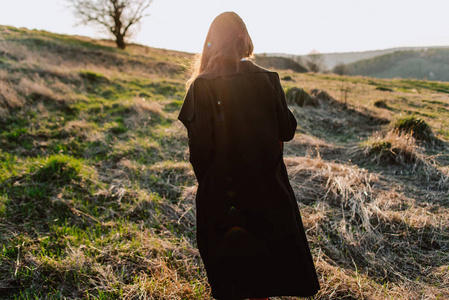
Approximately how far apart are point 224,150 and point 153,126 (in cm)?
556

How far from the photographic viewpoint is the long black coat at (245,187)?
1.45 metres

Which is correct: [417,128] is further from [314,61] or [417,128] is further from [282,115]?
[314,61]

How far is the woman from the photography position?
1.45m

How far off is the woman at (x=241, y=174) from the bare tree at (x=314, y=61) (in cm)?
3882

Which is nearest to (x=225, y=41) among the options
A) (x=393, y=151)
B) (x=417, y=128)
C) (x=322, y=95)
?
(x=393, y=151)

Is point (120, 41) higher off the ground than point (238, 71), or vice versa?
point (120, 41)

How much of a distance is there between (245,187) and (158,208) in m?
2.23

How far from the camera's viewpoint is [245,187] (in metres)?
1.51

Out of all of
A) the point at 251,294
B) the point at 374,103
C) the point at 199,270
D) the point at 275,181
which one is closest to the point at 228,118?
the point at 275,181

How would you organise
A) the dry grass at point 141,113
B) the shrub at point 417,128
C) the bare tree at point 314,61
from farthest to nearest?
1. the bare tree at point 314,61
2. the dry grass at point 141,113
3. the shrub at point 417,128

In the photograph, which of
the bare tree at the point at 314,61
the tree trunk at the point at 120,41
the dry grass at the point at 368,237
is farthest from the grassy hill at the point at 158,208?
the bare tree at the point at 314,61

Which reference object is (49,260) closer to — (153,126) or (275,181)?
(275,181)

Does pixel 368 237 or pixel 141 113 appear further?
pixel 141 113

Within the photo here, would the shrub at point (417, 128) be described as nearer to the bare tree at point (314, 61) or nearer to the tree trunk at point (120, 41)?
the tree trunk at point (120, 41)
